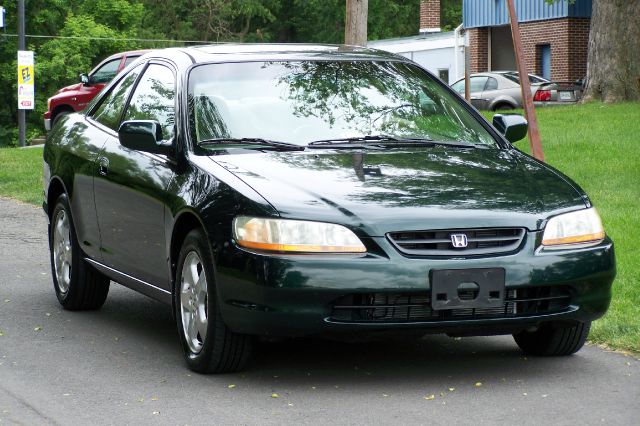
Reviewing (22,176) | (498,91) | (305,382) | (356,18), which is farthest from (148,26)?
(305,382)

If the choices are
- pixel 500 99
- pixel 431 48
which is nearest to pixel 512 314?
pixel 500 99

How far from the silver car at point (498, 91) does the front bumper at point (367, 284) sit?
26.3m

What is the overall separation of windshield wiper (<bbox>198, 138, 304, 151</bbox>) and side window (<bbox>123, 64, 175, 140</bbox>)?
0.31 metres

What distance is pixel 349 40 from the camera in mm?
20688

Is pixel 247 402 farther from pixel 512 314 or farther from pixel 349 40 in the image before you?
pixel 349 40

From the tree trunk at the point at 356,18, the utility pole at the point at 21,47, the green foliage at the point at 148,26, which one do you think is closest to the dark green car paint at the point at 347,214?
the tree trunk at the point at 356,18

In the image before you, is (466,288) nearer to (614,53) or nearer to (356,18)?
(356,18)

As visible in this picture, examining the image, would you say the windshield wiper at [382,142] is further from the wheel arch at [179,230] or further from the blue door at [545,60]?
the blue door at [545,60]

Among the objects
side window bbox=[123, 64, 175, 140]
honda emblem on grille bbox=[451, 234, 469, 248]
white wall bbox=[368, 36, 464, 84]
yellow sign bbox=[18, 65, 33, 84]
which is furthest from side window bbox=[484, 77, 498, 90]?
honda emblem on grille bbox=[451, 234, 469, 248]

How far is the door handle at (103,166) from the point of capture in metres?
7.74

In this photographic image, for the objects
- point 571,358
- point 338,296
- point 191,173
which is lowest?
point 571,358

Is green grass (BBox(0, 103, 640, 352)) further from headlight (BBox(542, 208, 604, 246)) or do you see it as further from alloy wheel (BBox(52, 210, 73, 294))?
alloy wheel (BBox(52, 210, 73, 294))

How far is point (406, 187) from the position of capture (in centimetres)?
625

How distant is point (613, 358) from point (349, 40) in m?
14.2
